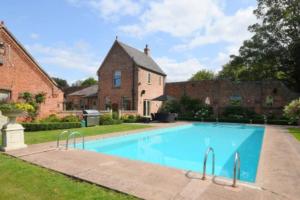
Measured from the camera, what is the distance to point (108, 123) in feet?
59.2

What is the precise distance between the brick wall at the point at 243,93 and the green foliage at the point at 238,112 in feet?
2.34

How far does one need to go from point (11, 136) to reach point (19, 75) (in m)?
9.53

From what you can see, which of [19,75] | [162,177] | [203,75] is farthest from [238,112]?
[203,75]

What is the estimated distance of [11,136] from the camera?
7633 millimetres

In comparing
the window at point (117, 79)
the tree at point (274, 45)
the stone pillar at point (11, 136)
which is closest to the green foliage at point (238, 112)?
the tree at point (274, 45)

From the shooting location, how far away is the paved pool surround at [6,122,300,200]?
13.6ft

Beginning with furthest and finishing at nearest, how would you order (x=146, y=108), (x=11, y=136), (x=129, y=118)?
(x=146, y=108), (x=129, y=118), (x=11, y=136)

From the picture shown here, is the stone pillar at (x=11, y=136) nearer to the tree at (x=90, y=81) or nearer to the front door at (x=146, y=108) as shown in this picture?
the front door at (x=146, y=108)

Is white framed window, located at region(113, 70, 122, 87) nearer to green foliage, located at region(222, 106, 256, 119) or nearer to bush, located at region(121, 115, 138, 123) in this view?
bush, located at region(121, 115, 138, 123)

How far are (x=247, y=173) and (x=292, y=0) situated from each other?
2484 centimetres

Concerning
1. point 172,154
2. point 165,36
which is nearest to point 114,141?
point 172,154

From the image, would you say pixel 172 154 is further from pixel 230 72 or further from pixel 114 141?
pixel 230 72

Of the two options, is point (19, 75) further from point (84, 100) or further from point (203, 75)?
point (203, 75)

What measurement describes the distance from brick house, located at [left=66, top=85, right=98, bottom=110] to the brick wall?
35.9 ft
